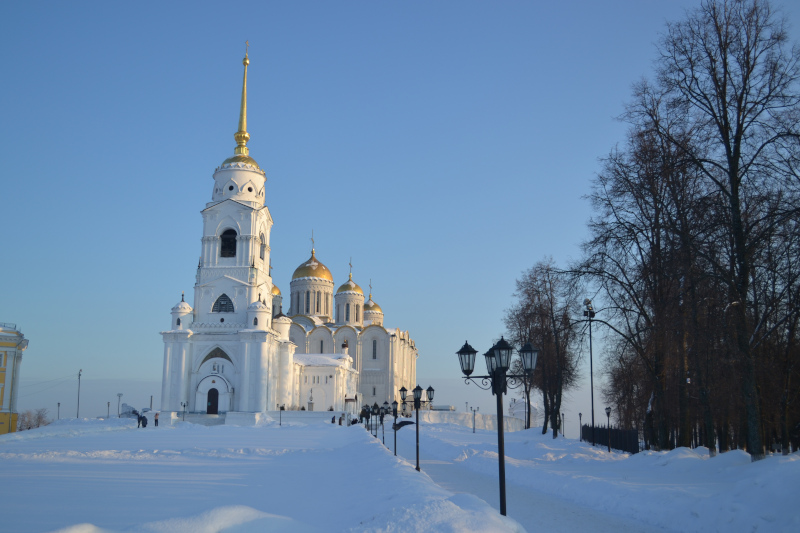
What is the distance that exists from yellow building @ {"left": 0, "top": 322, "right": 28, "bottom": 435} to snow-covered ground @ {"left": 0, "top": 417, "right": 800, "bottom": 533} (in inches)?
1052

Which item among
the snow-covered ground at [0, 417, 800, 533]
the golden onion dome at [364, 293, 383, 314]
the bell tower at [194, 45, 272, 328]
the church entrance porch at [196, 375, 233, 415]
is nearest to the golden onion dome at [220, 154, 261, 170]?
the bell tower at [194, 45, 272, 328]

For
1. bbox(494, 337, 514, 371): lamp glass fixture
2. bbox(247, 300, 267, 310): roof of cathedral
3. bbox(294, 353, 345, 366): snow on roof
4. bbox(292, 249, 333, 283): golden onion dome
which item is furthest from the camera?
bbox(292, 249, 333, 283): golden onion dome

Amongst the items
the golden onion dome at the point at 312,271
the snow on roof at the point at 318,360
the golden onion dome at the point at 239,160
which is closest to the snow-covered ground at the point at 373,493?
the golden onion dome at the point at 239,160

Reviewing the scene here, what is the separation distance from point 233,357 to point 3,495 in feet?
132

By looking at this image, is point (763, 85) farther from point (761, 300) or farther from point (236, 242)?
point (236, 242)

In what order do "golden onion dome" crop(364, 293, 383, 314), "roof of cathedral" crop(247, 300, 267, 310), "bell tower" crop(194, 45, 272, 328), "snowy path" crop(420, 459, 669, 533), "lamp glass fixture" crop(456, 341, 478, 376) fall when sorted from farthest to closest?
"golden onion dome" crop(364, 293, 383, 314)
"bell tower" crop(194, 45, 272, 328)
"roof of cathedral" crop(247, 300, 267, 310)
"lamp glass fixture" crop(456, 341, 478, 376)
"snowy path" crop(420, 459, 669, 533)

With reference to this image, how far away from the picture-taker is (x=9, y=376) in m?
45.7

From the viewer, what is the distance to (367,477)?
1489 centimetres

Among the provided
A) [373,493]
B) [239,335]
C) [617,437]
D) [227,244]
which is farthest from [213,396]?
[373,493]

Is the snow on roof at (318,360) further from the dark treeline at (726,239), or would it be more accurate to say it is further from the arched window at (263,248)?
the dark treeline at (726,239)

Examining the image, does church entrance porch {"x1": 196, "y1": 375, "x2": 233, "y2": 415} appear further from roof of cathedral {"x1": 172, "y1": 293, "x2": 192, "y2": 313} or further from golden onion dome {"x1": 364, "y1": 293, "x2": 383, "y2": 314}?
golden onion dome {"x1": 364, "y1": 293, "x2": 383, "y2": 314}

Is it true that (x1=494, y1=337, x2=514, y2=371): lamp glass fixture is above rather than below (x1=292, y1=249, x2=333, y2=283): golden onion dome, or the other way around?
below

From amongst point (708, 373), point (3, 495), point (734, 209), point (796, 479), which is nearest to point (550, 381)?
point (708, 373)

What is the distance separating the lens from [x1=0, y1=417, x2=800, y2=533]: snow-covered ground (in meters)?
8.99
